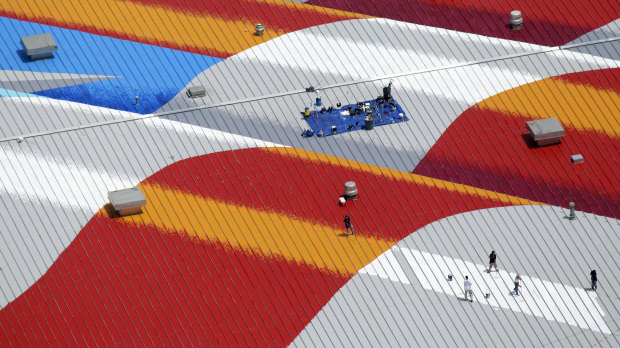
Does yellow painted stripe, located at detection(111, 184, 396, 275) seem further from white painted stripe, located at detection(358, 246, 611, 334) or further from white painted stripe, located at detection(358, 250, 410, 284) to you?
white painted stripe, located at detection(358, 246, 611, 334)

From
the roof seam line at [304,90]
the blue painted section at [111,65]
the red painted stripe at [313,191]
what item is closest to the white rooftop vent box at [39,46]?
the blue painted section at [111,65]

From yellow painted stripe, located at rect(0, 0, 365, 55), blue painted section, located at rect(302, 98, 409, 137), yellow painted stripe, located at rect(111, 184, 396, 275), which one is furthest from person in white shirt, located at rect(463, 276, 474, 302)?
yellow painted stripe, located at rect(0, 0, 365, 55)

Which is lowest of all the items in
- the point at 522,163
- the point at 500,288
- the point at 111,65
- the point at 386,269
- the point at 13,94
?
the point at 500,288

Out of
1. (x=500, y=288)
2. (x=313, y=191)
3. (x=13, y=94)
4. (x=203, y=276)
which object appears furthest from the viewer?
(x=13, y=94)

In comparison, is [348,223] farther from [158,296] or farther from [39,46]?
[39,46]

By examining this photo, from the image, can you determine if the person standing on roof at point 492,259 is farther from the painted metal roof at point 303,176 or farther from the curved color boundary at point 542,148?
the curved color boundary at point 542,148

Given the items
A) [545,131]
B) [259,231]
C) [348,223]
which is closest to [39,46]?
[259,231]
